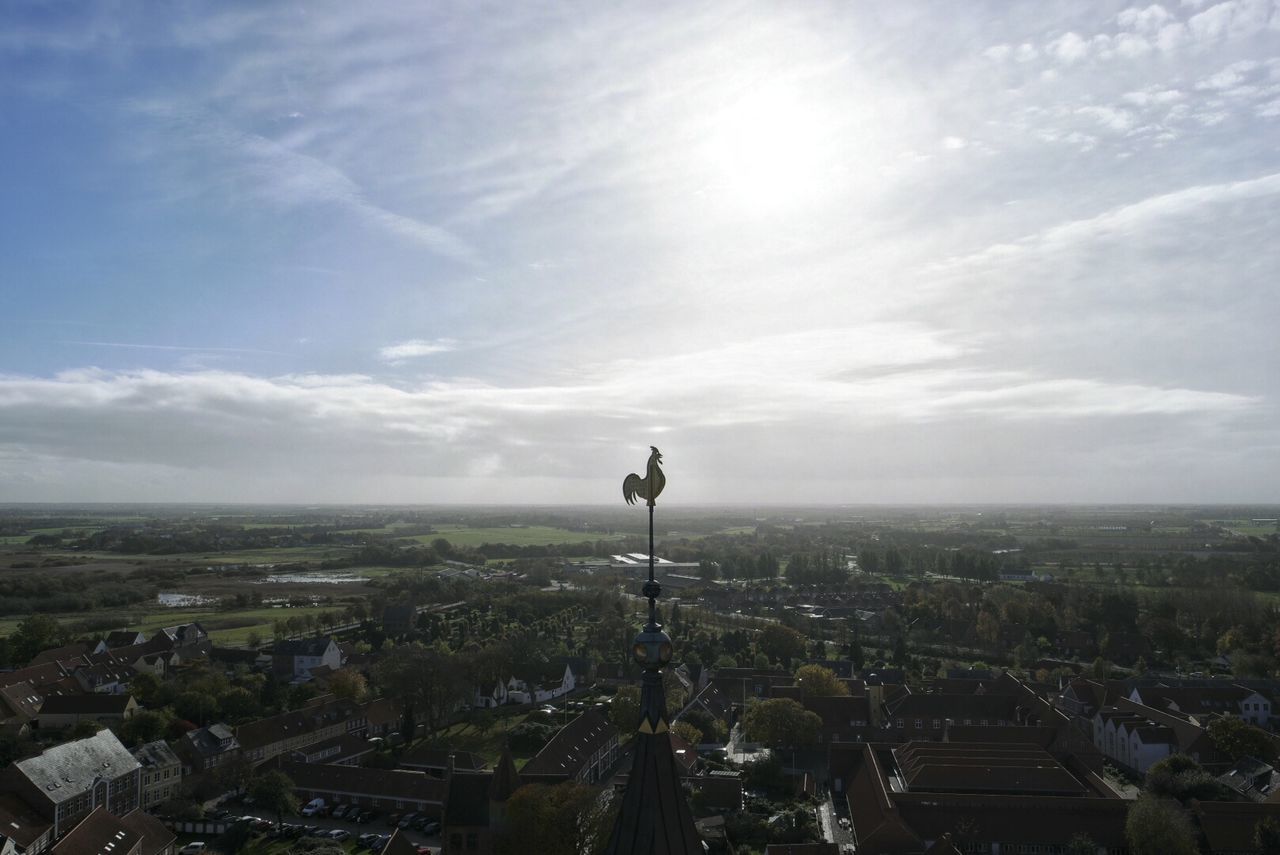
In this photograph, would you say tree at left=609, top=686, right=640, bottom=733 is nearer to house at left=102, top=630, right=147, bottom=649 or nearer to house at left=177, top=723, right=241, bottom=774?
house at left=177, top=723, right=241, bottom=774

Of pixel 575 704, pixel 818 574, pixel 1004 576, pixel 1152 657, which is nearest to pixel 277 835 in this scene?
pixel 575 704

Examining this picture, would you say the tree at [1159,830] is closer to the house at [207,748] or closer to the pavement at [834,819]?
the pavement at [834,819]

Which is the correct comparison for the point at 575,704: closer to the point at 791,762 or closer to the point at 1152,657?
the point at 791,762

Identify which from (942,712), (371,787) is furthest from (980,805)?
(371,787)

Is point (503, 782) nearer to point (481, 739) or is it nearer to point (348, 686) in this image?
point (481, 739)

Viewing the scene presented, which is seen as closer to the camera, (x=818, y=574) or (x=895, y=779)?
(x=895, y=779)

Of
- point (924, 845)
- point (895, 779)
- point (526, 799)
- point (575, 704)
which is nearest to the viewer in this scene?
point (526, 799)

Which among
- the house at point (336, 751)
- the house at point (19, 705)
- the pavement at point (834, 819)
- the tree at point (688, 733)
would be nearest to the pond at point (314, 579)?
the house at point (19, 705)

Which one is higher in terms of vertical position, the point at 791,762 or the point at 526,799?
the point at 526,799
